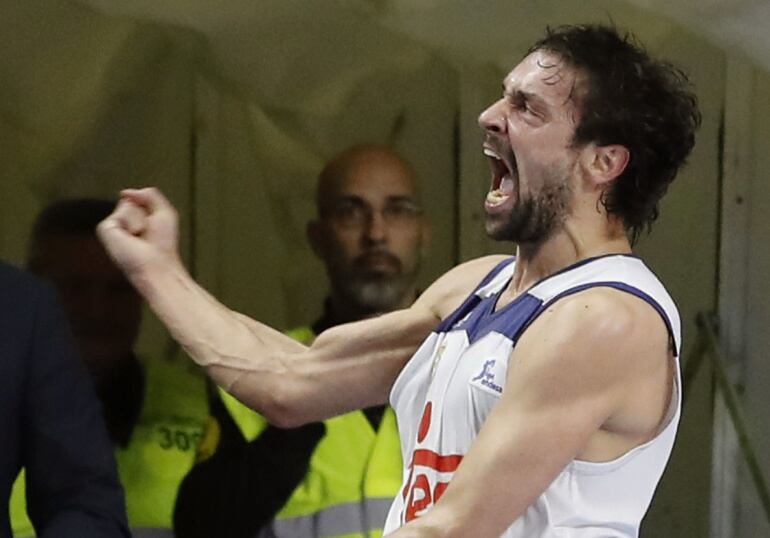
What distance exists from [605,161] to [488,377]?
0.16m

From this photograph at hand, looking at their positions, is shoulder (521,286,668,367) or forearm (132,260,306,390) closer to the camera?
shoulder (521,286,668,367)

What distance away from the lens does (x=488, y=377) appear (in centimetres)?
74

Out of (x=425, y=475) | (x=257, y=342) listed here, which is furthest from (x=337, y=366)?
(x=425, y=475)

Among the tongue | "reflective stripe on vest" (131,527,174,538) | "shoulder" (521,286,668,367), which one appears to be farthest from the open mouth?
"reflective stripe on vest" (131,527,174,538)

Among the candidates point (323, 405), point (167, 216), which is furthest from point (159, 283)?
point (323, 405)

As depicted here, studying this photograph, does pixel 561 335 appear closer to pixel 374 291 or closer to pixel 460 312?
pixel 460 312

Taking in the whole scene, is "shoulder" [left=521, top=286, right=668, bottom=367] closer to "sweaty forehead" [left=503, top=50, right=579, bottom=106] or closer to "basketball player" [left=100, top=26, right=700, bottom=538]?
"basketball player" [left=100, top=26, right=700, bottom=538]

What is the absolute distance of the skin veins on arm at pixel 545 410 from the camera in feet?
2.28

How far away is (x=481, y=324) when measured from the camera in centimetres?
79

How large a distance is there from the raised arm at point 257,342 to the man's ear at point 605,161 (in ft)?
0.58

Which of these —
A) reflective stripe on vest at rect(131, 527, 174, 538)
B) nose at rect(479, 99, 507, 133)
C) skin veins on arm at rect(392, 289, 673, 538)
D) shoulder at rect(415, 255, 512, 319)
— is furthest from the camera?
reflective stripe on vest at rect(131, 527, 174, 538)

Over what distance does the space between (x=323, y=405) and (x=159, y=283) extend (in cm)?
16

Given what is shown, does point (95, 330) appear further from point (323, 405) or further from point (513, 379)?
point (513, 379)

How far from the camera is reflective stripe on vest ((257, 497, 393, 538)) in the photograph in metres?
1.15
